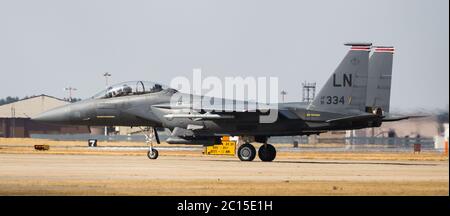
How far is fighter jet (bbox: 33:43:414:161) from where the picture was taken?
134ft

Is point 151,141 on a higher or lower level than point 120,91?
lower

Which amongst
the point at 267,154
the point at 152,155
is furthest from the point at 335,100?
the point at 152,155

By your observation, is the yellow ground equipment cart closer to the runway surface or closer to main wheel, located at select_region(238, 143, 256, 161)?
main wheel, located at select_region(238, 143, 256, 161)

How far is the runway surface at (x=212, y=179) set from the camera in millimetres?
24483

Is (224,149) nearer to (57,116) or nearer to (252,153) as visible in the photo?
(252,153)

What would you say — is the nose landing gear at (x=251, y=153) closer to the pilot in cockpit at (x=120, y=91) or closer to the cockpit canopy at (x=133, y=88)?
the cockpit canopy at (x=133, y=88)

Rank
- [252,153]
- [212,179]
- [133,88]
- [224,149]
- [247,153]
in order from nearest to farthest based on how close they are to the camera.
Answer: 1. [212,179]
2. [252,153]
3. [247,153]
4. [133,88]
5. [224,149]

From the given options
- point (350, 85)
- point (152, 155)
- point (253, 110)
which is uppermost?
point (350, 85)

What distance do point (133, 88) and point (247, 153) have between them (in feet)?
20.7

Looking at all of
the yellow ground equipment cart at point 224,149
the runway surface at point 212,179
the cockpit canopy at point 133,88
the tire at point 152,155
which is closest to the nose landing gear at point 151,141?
the tire at point 152,155

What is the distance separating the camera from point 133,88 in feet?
142

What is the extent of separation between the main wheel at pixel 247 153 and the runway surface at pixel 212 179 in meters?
4.99
